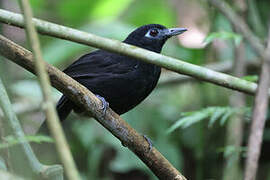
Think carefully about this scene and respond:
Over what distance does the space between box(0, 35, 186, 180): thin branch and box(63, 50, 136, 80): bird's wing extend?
85 cm

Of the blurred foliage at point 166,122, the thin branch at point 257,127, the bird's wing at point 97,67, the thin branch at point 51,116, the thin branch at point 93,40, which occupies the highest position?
the thin branch at point 51,116

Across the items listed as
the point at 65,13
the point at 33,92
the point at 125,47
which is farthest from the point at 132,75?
the point at 65,13

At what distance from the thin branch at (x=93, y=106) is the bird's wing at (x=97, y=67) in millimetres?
854

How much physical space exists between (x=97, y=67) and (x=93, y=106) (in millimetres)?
1112

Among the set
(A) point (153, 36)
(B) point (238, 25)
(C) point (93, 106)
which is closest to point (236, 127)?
(B) point (238, 25)

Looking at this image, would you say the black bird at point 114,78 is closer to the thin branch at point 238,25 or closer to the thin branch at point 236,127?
the thin branch at point 236,127

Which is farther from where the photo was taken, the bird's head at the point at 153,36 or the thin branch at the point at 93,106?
the bird's head at the point at 153,36

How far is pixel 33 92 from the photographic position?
5242 millimetres

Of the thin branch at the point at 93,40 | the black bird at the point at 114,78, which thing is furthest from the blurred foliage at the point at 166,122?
the thin branch at the point at 93,40

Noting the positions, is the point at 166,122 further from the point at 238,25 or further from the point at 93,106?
the point at 93,106

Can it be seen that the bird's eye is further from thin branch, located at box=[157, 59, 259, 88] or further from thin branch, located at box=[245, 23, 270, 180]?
thin branch, located at box=[157, 59, 259, 88]

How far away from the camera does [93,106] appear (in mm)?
2473

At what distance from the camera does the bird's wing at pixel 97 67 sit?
3473 mm

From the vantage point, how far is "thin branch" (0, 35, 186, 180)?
7.26 feet
